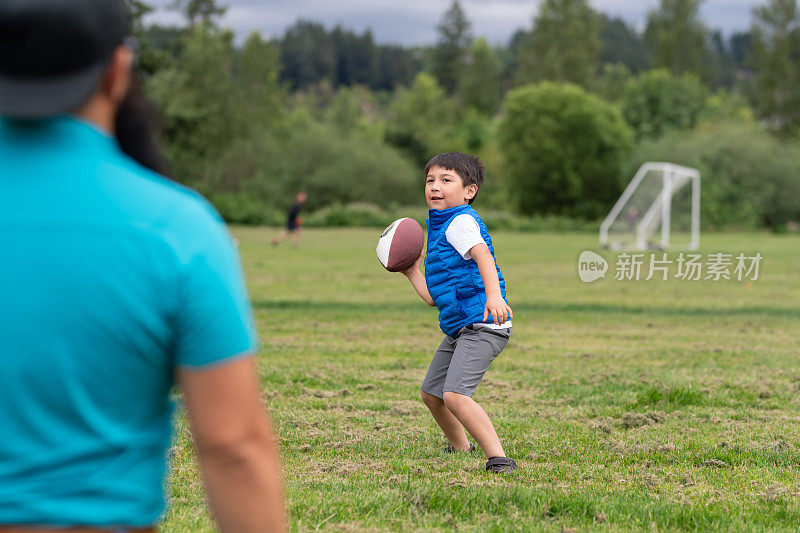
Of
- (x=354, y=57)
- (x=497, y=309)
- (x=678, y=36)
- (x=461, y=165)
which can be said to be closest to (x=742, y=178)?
(x=678, y=36)

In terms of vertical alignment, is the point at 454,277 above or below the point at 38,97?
below

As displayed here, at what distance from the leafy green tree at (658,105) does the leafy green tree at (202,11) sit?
3489 centimetres

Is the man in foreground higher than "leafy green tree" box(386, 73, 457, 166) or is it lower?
lower

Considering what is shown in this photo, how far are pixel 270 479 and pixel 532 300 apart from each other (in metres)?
13.7

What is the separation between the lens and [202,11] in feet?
230

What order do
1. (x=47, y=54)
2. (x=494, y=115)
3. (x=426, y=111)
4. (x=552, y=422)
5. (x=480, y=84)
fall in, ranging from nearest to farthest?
1. (x=47, y=54)
2. (x=552, y=422)
3. (x=426, y=111)
4. (x=480, y=84)
5. (x=494, y=115)

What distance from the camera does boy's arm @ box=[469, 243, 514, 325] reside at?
15.0 ft

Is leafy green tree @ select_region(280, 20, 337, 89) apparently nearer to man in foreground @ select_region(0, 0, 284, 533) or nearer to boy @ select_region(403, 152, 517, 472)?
boy @ select_region(403, 152, 517, 472)

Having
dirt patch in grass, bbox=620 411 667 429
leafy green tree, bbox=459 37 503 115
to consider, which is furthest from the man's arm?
leafy green tree, bbox=459 37 503 115

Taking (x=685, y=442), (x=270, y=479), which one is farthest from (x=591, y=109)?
(x=270, y=479)

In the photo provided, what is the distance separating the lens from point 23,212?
1.37 m

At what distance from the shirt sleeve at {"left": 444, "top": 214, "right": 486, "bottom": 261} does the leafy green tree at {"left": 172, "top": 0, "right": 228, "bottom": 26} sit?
69011 millimetres

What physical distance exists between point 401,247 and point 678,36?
86.4m

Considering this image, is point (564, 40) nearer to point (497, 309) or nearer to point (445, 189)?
point (445, 189)
